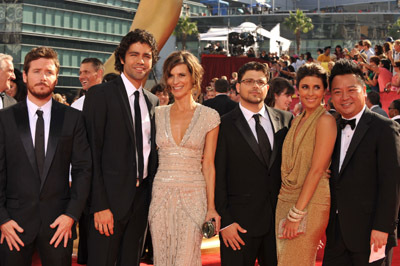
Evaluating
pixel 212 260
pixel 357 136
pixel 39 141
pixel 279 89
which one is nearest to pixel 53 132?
pixel 39 141

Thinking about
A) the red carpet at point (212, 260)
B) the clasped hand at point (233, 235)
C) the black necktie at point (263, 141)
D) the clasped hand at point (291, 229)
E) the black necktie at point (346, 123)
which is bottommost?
the red carpet at point (212, 260)

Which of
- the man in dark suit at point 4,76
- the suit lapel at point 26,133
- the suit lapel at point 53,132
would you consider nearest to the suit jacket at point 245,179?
the suit lapel at point 53,132

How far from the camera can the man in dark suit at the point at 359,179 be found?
9.75ft

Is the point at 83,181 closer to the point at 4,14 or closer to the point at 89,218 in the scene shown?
the point at 89,218

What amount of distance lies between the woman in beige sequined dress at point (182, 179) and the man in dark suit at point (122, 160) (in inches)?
3.7

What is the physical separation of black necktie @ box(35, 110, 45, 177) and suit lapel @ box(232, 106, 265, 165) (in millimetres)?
1150

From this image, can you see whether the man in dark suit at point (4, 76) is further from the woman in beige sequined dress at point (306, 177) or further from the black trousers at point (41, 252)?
the woman in beige sequined dress at point (306, 177)

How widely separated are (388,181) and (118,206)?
153 cm

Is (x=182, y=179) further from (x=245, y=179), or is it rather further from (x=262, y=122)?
(x=262, y=122)

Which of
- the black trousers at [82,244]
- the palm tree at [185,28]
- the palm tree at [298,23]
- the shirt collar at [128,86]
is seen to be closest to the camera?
the shirt collar at [128,86]

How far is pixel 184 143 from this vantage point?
3299 mm

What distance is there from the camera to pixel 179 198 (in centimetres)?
328

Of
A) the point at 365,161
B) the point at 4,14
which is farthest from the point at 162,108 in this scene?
the point at 4,14

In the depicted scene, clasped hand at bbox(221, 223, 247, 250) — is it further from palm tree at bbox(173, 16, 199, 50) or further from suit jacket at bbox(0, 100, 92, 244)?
palm tree at bbox(173, 16, 199, 50)
